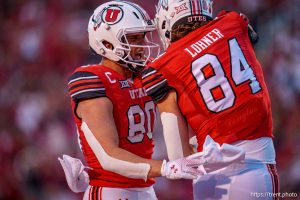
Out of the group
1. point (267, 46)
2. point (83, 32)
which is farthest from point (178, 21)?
point (83, 32)

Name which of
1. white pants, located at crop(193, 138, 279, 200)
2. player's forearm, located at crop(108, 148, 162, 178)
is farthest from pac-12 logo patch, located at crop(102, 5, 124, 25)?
white pants, located at crop(193, 138, 279, 200)

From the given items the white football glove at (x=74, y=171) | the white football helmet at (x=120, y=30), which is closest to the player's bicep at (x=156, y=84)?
the white football helmet at (x=120, y=30)

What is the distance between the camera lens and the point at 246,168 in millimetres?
4031

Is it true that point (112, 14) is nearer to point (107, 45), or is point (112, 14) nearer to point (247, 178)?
point (107, 45)

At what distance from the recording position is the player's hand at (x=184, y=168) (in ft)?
12.9

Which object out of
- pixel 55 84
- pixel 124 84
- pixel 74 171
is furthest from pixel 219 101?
pixel 55 84

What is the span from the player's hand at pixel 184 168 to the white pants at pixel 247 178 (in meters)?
0.14

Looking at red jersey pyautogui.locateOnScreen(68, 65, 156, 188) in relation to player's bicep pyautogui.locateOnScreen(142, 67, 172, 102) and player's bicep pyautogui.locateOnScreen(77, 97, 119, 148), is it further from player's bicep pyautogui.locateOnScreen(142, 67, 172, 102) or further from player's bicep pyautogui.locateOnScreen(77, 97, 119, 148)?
player's bicep pyautogui.locateOnScreen(142, 67, 172, 102)

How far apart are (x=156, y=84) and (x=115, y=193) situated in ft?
2.46

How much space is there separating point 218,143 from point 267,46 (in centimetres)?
389

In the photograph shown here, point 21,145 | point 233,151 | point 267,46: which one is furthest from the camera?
point 21,145

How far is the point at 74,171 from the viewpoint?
4441 mm

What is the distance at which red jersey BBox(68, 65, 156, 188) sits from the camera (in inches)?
173

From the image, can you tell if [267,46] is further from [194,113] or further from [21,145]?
[194,113]
